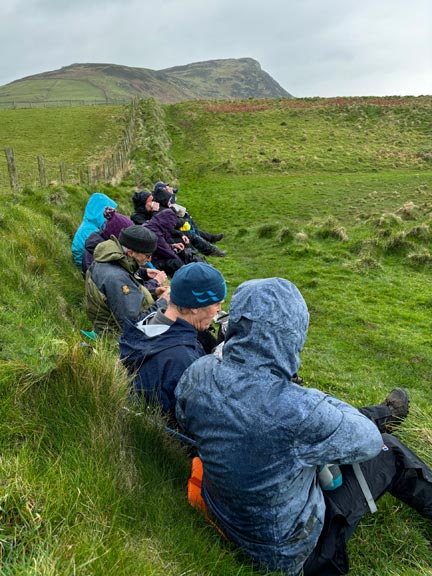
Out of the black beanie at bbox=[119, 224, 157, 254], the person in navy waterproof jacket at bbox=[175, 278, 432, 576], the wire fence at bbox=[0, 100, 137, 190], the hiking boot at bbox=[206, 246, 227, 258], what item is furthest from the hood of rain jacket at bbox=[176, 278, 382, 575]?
the wire fence at bbox=[0, 100, 137, 190]

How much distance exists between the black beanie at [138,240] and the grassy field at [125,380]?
111cm

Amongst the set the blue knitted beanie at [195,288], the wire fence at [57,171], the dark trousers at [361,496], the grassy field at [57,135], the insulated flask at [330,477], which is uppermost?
the grassy field at [57,135]

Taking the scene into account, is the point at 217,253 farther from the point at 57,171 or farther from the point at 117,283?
the point at 57,171

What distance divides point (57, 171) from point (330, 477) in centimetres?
2001

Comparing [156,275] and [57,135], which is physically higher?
[57,135]

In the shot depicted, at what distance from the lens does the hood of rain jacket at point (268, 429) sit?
6.66 feet

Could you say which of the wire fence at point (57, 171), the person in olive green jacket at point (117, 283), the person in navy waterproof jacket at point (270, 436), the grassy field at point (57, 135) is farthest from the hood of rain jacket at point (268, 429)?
the grassy field at point (57, 135)

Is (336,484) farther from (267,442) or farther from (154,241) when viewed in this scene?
(154,241)

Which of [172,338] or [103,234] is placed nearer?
[172,338]

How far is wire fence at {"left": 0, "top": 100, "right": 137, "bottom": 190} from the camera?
12734mm

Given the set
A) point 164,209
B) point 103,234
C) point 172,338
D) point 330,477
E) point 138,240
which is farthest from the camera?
point 164,209

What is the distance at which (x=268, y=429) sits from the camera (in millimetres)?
2020

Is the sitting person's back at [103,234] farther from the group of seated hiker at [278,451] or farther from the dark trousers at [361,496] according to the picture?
the dark trousers at [361,496]

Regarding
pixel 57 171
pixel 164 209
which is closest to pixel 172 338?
pixel 164 209
